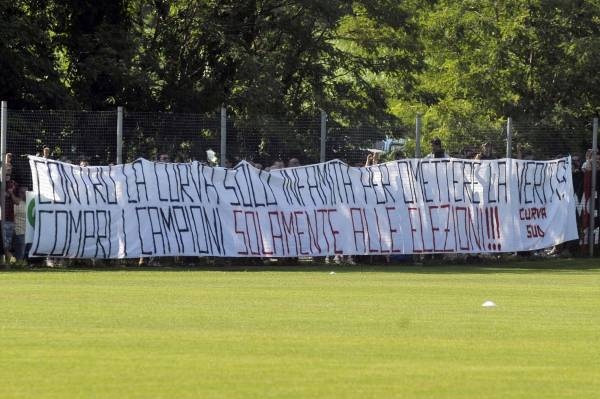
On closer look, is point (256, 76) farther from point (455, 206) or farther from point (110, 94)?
point (455, 206)

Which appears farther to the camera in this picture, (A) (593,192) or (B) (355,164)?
(A) (593,192)

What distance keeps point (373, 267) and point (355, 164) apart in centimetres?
252

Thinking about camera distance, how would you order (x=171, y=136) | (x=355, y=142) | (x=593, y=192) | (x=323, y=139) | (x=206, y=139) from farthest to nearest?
(x=593, y=192)
(x=355, y=142)
(x=323, y=139)
(x=206, y=139)
(x=171, y=136)

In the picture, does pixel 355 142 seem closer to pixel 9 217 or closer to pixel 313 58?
pixel 9 217

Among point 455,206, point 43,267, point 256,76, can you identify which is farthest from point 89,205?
point 256,76

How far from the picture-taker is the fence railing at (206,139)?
81.3ft

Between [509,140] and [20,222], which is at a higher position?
[509,140]

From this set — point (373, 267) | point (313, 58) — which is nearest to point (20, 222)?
point (373, 267)

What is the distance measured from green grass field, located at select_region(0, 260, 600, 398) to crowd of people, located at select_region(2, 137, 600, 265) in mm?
2895

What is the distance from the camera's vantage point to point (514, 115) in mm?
44500

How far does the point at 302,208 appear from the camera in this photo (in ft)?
85.3

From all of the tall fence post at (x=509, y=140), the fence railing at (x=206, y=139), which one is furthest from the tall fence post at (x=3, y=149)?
the tall fence post at (x=509, y=140)

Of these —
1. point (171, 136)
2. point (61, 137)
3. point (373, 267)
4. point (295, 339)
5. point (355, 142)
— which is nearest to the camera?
point (295, 339)

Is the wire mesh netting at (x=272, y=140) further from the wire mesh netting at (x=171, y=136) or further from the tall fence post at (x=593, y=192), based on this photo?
the tall fence post at (x=593, y=192)
